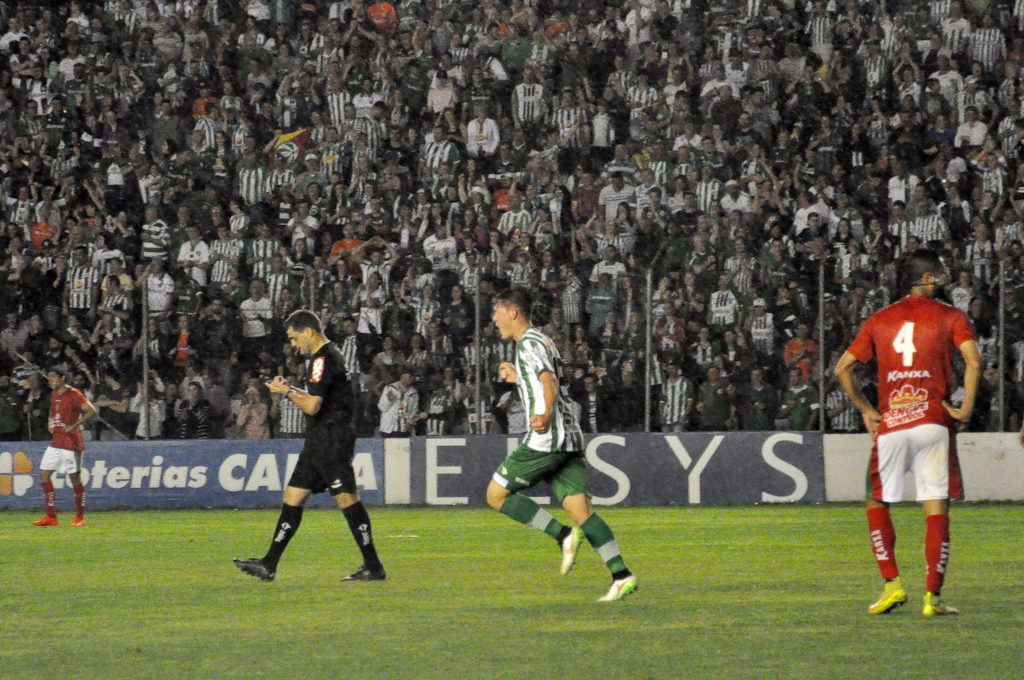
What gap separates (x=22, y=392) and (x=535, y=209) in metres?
7.99

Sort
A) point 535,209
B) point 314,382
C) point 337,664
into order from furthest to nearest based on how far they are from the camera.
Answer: point 535,209, point 314,382, point 337,664

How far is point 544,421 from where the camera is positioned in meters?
9.47

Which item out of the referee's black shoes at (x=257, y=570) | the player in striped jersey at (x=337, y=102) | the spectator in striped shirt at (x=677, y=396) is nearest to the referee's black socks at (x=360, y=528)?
the referee's black shoes at (x=257, y=570)

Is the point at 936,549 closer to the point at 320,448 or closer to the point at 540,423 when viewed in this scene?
the point at 540,423

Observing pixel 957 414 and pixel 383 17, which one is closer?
pixel 957 414

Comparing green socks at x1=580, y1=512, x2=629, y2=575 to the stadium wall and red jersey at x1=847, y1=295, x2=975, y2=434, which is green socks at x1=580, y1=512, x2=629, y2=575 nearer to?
red jersey at x1=847, y1=295, x2=975, y2=434

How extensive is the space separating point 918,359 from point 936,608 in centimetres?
137

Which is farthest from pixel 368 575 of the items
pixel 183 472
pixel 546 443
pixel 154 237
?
pixel 154 237

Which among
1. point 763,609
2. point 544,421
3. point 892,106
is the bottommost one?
point 763,609

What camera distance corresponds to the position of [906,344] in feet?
27.7

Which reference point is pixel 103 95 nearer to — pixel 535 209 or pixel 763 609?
pixel 535 209

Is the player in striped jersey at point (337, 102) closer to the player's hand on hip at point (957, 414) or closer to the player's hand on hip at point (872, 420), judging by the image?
the player's hand on hip at point (872, 420)

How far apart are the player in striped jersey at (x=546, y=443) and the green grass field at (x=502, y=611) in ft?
1.27

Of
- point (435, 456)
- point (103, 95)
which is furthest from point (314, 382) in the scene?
point (103, 95)
